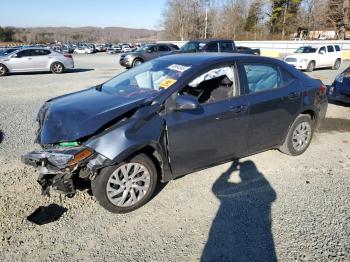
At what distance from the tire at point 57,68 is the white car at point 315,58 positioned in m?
13.0

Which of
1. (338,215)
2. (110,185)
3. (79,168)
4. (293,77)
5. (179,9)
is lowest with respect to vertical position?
(338,215)

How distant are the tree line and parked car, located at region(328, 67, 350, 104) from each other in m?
40.6

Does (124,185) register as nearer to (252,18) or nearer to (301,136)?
(301,136)

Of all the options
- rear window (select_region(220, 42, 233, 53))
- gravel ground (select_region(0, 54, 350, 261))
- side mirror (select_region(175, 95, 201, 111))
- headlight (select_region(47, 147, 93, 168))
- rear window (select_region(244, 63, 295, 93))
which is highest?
rear window (select_region(220, 42, 233, 53))

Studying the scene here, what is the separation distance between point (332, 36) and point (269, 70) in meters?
49.9

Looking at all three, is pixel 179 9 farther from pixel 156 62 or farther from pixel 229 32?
pixel 156 62

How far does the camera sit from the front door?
3.39m

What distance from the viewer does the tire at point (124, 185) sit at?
3094mm

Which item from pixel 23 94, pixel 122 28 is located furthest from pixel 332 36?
pixel 122 28

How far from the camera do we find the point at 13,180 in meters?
3.97

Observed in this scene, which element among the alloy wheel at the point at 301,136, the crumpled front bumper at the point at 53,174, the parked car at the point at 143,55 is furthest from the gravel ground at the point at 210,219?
the parked car at the point at 143,55

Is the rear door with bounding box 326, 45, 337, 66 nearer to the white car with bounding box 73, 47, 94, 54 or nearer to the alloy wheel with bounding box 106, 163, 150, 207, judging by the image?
the alloy wheel with bounding box 106, 163, 150, 207

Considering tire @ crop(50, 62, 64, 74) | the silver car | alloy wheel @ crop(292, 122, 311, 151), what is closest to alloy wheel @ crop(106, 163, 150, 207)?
alloy wheel @ crop(292, 122, 311, 151)

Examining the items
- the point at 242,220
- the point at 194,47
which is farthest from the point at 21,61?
the point at 242,220
